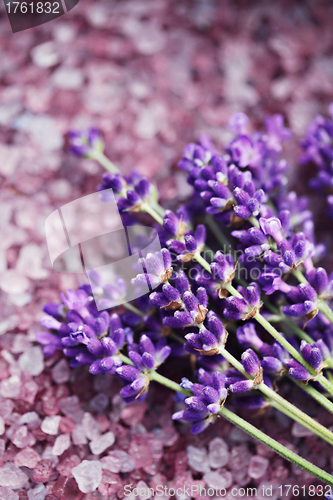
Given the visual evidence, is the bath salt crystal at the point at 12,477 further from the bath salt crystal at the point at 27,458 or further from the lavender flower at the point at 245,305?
the lavender flower at the point at 245,305

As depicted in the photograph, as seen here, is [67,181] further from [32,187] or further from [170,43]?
[170,43]

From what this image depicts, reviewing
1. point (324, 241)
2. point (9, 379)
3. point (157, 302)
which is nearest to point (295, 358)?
point (157, 302)

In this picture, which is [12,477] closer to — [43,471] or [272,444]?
[43,471]

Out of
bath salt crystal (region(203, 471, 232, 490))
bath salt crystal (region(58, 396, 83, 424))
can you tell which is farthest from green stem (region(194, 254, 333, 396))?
bath salt crystal (region(58, 396, 83, 424))

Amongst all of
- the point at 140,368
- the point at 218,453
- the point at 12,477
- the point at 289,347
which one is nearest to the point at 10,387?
the point at 12,477

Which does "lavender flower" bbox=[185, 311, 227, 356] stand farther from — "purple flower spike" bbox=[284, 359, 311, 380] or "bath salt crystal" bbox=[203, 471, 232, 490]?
"bath salt crystal" bbox=[203, 471, 232, 490]

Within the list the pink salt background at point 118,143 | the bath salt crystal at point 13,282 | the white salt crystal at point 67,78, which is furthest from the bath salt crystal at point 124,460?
the white salt crystal at point 67,78
